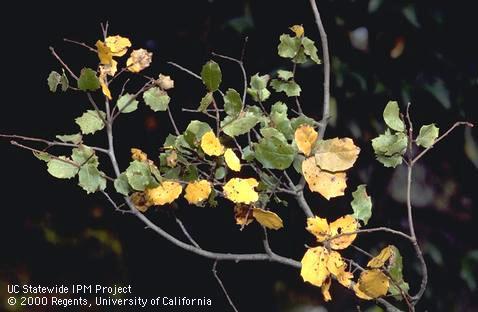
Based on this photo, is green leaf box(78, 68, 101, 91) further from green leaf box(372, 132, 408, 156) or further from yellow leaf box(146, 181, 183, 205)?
green leaf box(372, 132, 408, 156)

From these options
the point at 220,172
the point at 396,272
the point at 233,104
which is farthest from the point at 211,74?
the point at 396,272

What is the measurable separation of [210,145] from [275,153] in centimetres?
8

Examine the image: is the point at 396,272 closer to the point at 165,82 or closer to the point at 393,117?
the point at 393,117

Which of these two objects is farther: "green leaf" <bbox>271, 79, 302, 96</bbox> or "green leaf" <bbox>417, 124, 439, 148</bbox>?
"green leaf" <bbox>271, 79, 302, 96</bbox>

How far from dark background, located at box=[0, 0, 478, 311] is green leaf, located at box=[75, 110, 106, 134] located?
342mm

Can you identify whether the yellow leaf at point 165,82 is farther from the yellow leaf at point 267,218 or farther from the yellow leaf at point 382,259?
the yellow leaf at point 382,259

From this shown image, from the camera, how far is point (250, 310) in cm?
128

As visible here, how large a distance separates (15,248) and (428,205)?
1002 millimetres

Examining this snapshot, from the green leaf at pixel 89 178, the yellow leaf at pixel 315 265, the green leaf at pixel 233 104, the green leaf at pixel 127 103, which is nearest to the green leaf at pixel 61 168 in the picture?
the green leaf at pixel 89 178

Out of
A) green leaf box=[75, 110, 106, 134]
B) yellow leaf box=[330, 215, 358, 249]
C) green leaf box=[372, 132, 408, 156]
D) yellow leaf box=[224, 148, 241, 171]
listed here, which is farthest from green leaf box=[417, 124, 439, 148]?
green leaf box=[75, 110, 106, 134]

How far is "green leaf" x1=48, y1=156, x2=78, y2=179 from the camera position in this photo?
703 mm

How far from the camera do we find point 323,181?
0.68 meters

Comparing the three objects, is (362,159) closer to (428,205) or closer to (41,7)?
(428,205)

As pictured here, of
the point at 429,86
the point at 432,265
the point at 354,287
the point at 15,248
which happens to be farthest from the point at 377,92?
the point at 15,248
